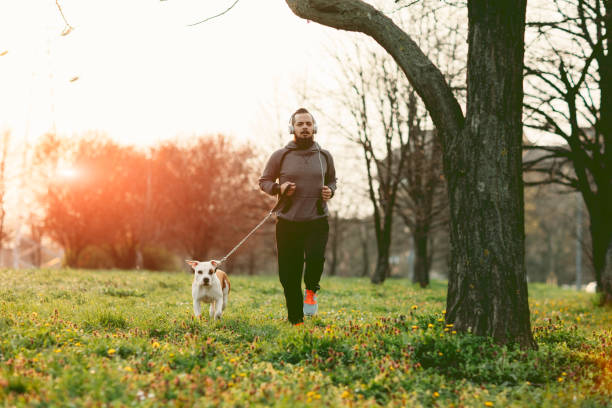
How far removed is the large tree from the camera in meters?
5.35

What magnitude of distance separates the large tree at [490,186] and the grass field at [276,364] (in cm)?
33

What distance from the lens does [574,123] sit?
13.5m

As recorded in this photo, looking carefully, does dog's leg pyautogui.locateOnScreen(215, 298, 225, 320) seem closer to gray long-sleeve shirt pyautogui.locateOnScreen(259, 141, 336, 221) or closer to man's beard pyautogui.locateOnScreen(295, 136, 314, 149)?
gray long-sleeve shirt pyautogui.locateOnScreen(259, 141, 336, 221)

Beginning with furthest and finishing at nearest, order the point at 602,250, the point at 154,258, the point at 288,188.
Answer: the point at 154,258
the point at 602,250
the point at 288,188

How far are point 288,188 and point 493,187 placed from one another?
235 cm

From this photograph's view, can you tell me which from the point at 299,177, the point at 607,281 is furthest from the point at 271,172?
the point at 607,281

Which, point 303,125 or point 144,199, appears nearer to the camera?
point 303,125

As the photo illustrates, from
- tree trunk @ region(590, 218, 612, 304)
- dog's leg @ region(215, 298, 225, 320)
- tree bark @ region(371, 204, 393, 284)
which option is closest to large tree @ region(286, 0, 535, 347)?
dog's leg @ region(215, 298, 225, 320)

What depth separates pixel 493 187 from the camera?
17.7 feet

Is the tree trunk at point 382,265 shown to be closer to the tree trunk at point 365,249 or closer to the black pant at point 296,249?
the black pant at point 296,249

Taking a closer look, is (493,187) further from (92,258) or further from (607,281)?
(92,258)

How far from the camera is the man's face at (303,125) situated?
6301 millimetres

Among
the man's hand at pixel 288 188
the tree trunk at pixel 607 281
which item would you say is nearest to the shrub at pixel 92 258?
the tree trunk at pixel 607 281

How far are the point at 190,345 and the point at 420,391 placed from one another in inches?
88.7
